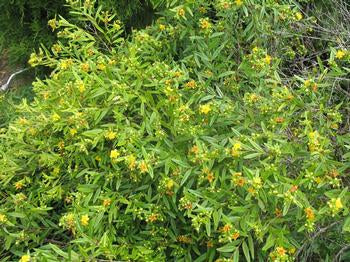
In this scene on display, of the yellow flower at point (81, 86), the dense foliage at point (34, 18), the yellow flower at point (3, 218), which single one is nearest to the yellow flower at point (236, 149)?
the yellow flower at point (81, 86)

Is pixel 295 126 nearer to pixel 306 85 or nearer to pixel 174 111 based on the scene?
pixel 306 85

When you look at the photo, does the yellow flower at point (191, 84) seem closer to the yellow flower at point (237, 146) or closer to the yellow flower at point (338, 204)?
the yellow flower at point (237, 146)

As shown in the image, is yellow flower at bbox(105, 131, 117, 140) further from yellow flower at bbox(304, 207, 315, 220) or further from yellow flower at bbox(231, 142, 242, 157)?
yellow flower at bbox(304, 207, 315, 220)

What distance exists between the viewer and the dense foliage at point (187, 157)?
197cm

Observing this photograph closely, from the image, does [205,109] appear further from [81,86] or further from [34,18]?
[34,18]

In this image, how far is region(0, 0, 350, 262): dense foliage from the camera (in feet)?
6.45

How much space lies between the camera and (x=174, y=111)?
2.21 m

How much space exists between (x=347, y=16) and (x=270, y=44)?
60 cm

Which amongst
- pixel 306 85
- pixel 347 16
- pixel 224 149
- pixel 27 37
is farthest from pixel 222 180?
pixel 27 37

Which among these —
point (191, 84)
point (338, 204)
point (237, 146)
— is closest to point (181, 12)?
point (191, 84)

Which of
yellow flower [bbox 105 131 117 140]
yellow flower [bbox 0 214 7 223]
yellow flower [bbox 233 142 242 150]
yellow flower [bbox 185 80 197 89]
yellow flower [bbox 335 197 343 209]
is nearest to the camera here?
yellow flower [bbox 335 197 343 209]

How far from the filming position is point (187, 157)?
2.25 meters

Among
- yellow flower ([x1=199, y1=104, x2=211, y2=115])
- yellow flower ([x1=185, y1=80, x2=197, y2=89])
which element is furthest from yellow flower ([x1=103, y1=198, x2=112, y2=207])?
yellow flower ([x1=185, y1=80, x2=197, y2=89])

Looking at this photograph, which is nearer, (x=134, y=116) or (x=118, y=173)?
(x=118, y=173)
